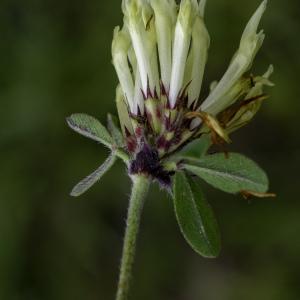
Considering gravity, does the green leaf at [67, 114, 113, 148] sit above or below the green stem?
above

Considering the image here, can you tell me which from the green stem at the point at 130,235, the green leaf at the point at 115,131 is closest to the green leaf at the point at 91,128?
the green leaf at the point at 115,131

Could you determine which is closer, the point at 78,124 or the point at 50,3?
the point at 78,124

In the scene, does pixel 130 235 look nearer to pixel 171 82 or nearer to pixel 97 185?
pixel 171 82

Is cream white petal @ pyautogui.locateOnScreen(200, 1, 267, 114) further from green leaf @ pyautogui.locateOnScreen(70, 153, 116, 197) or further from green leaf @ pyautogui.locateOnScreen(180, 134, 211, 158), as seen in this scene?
green leaf @ pyautogui.locateOnScreen(70, 153, 116, 197)

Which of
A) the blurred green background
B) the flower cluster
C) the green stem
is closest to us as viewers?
the green stem

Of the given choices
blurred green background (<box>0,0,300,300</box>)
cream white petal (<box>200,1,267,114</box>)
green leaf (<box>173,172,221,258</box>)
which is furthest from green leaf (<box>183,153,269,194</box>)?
blurred green background (<box>0,0,300,300</box>)

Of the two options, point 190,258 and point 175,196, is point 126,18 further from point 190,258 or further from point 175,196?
point 190,258

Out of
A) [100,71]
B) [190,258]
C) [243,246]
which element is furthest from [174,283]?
[100,71]
